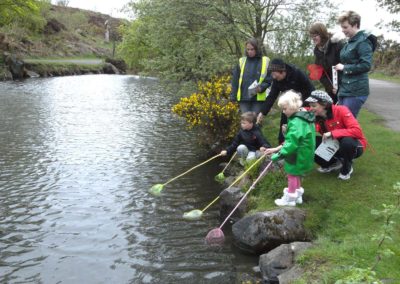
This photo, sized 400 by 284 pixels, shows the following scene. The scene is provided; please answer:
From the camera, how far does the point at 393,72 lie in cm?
3316

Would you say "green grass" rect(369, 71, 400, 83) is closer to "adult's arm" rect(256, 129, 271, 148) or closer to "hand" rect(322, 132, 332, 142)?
"adult's arm" rect(256, 129, 271, 148)

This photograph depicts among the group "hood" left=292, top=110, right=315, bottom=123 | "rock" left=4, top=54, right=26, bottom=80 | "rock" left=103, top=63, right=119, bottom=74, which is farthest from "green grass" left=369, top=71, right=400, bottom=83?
"rock" left=103, top=63, right=119, bottom=74

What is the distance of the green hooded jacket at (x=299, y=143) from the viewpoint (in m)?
6.88

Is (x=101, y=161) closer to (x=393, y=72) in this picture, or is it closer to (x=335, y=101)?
(x=335, y=101)

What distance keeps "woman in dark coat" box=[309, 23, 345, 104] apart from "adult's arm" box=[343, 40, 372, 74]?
0.87 meters

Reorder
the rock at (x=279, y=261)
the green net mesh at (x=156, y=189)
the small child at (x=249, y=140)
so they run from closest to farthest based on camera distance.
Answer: the rock at (x=279, y=261)
the small child at (x=249, y=140)
the green net mesh at (x=156, y=189)

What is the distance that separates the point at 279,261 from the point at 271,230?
0.79m

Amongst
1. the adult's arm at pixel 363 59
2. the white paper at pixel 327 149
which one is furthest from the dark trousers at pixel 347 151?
the adult's arm at pixel 363 59

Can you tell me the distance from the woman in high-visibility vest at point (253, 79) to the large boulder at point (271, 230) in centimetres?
326

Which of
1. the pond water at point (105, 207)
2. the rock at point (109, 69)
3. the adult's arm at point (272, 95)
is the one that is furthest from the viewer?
the rock at point (109, 69)

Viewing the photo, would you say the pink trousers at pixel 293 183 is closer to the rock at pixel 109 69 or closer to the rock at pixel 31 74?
the rock at pixel 31 74

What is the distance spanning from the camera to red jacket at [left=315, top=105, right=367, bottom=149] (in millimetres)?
7461

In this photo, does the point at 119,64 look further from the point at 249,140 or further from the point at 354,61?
the point at 354,61

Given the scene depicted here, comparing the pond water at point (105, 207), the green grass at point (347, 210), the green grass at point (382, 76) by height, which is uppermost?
the green grass at point (382, 76)
